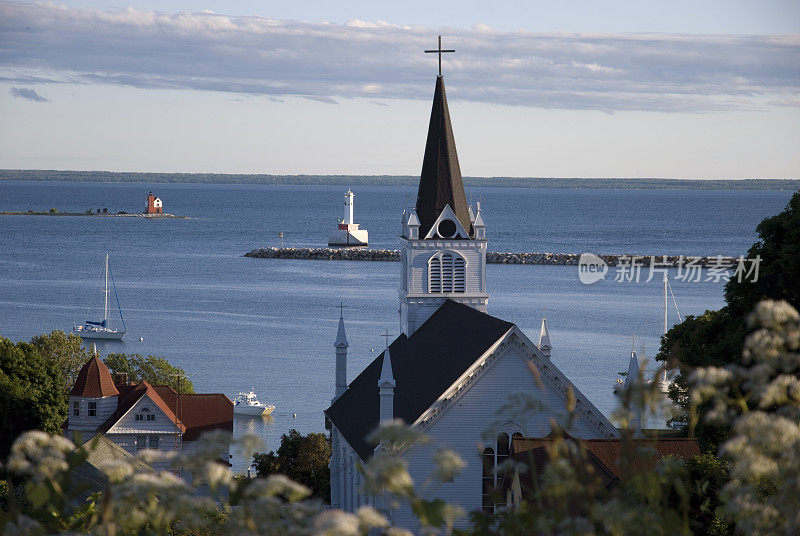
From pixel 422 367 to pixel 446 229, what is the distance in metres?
7.83

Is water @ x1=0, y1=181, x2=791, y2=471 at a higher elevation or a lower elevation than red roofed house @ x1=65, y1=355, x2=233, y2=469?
higher

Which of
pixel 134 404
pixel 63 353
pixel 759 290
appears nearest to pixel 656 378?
pixel 759 290

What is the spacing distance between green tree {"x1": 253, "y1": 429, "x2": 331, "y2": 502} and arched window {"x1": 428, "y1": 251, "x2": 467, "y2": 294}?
7802 millimetres

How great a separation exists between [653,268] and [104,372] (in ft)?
337

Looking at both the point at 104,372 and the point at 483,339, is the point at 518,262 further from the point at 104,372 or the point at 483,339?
the point at 483,339

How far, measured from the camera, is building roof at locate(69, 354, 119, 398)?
4244 cm

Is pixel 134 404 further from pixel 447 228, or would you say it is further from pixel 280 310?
pixel 280 310

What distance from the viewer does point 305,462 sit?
3841 centimetres

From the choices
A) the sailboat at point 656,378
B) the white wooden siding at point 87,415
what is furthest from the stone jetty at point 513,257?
the white wooden siding at point 87,415

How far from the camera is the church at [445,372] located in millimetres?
25094

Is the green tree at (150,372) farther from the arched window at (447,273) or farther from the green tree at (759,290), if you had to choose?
the green tree at (759,290)

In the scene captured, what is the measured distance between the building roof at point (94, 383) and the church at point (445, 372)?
1050cm

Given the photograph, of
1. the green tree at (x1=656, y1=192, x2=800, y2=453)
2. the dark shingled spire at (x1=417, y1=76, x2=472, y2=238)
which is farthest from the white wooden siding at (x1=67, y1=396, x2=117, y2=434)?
the green tree at (x1=656, y1=192, x2=800, y2=453)

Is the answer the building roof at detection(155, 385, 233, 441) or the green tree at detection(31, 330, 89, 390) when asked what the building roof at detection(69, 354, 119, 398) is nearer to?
the building roof at detection(155, 385, 233, 441)
